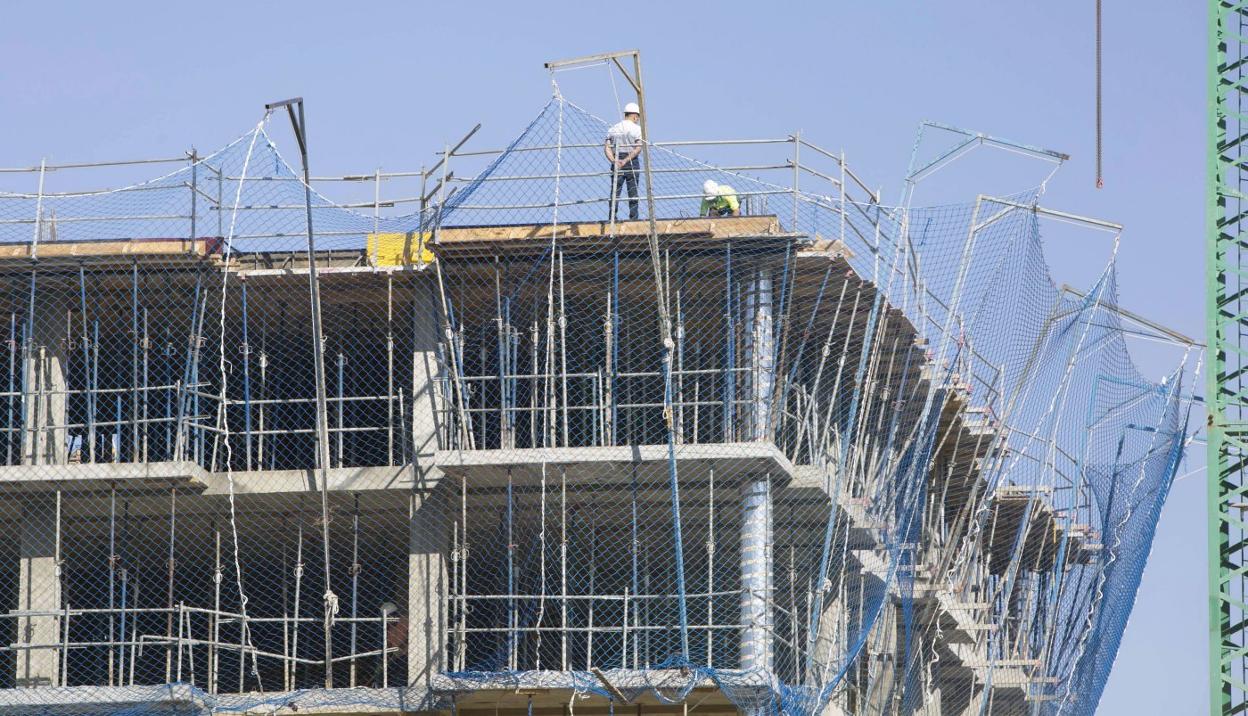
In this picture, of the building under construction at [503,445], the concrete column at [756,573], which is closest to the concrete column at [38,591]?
the building under construction at [503,445]

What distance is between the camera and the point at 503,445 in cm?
3019

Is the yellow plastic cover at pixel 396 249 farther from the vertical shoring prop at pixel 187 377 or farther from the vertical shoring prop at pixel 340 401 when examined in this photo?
the vertical shoring prop at pixel 187 377

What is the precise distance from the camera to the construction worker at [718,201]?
29.8 m

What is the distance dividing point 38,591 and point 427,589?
5127mm

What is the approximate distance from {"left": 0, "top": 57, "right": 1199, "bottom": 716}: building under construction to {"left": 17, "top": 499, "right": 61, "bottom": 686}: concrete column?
0.15ft

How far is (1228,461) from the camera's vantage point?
30281 millimetres

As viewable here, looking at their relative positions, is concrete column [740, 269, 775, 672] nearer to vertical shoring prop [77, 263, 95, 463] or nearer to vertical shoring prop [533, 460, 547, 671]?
vertical shoring prop [533, 460, 547, 671]

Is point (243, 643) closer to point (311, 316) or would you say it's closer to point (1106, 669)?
point (311, 316)

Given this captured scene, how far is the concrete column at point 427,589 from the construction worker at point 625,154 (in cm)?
466

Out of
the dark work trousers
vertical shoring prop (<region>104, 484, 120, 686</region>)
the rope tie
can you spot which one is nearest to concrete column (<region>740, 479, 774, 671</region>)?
the dark work trousers

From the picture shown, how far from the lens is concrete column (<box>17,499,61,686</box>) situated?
1216 inches

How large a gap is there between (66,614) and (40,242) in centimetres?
504

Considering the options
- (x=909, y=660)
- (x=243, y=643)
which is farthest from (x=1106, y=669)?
(x=243, y=643)

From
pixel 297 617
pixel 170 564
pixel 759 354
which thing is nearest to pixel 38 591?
pixel 170 564
